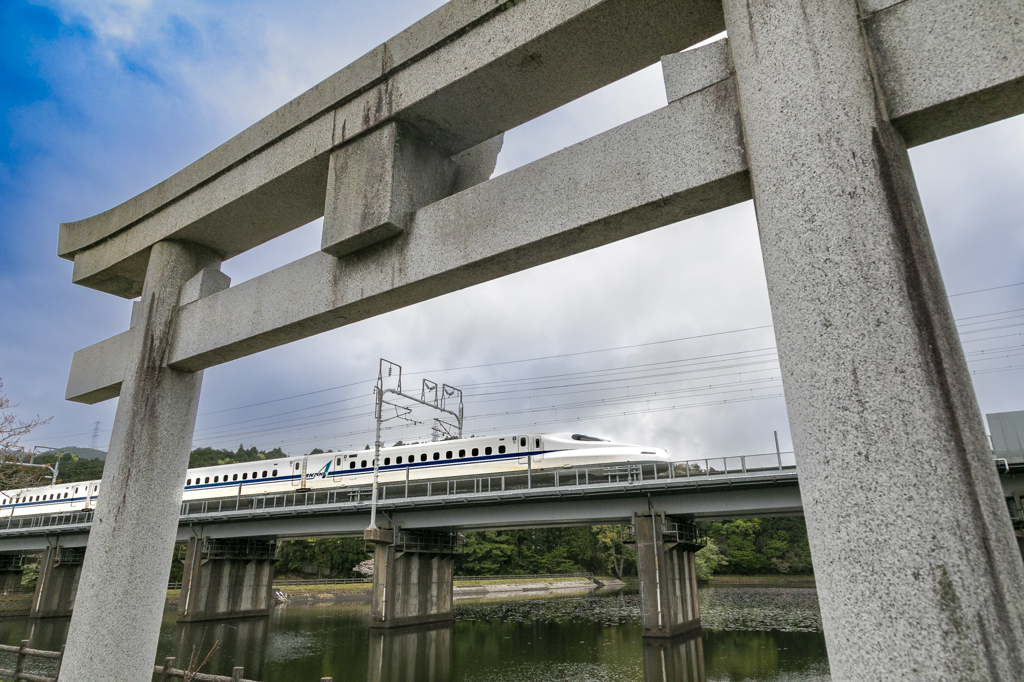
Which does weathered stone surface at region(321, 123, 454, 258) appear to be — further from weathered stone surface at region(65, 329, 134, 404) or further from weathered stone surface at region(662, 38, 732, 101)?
weathered stone surface at region(65, 329, 134, 404)

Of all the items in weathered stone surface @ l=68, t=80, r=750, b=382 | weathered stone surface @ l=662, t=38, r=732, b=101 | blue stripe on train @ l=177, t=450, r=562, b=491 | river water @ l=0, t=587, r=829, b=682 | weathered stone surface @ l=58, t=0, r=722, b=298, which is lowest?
river water @ l=0, t=587, r=829, b=682

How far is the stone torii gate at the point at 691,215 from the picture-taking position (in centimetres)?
242

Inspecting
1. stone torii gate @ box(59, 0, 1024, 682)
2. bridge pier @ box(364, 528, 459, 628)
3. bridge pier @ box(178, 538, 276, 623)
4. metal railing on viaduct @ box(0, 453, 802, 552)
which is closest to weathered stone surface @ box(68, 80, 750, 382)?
stone torii gate @ box(59, 0, 1024, 682)

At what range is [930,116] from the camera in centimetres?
284

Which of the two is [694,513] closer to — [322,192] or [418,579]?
[418,579]

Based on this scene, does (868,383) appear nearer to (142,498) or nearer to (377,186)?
(377,186)

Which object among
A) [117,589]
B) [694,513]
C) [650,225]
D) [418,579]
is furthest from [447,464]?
[650,225]

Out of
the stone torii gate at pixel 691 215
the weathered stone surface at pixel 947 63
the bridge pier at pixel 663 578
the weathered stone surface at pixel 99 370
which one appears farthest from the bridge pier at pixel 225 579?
the weathered stone surface at pixel 947 63

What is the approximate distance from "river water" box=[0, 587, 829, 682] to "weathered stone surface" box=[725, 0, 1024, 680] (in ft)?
61.2

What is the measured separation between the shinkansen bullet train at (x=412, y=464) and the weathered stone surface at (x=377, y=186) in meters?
25.0

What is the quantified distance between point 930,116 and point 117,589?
645cm

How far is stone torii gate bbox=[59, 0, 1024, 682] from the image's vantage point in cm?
242

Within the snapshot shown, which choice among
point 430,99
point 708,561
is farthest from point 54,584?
point 708,561

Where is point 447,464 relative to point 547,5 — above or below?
above
